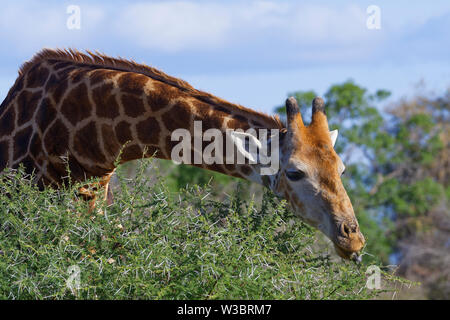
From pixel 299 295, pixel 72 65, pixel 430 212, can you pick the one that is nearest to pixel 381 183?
pixel 430 212

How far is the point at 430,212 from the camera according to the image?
34.7 metres

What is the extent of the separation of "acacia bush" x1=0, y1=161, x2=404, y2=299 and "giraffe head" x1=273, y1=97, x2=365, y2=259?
214mm

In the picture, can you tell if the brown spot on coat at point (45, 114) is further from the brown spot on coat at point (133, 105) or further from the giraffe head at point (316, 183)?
the giraffe head at point (316, 183)

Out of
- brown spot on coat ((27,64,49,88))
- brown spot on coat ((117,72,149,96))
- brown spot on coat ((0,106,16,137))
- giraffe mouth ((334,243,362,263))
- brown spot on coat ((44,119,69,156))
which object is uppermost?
brown spot on coat ((27,64,49,88))

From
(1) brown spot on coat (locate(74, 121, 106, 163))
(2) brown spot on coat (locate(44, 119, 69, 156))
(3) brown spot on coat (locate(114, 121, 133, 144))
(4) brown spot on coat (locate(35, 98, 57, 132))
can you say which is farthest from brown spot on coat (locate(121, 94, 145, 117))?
(4) brown spot on coat (locate(35, 98, 57, 132))

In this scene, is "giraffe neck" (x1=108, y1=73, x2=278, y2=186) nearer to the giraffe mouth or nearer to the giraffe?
the giraffe

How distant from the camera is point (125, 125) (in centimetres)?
863

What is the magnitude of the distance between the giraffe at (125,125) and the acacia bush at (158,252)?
0.52 meters

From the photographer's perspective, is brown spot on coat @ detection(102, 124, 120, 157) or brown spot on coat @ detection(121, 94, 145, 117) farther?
brown spot on coat @ detection(102, 124, 120, 157)

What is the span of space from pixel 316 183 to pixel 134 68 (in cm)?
283

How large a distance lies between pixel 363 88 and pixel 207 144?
2442 centimetres

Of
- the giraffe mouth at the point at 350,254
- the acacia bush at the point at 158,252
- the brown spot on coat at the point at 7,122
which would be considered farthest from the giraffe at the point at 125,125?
the acacia bush at the point at 158,252

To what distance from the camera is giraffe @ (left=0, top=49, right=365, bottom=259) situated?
25.0 feet

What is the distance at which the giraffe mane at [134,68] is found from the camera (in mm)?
8367
